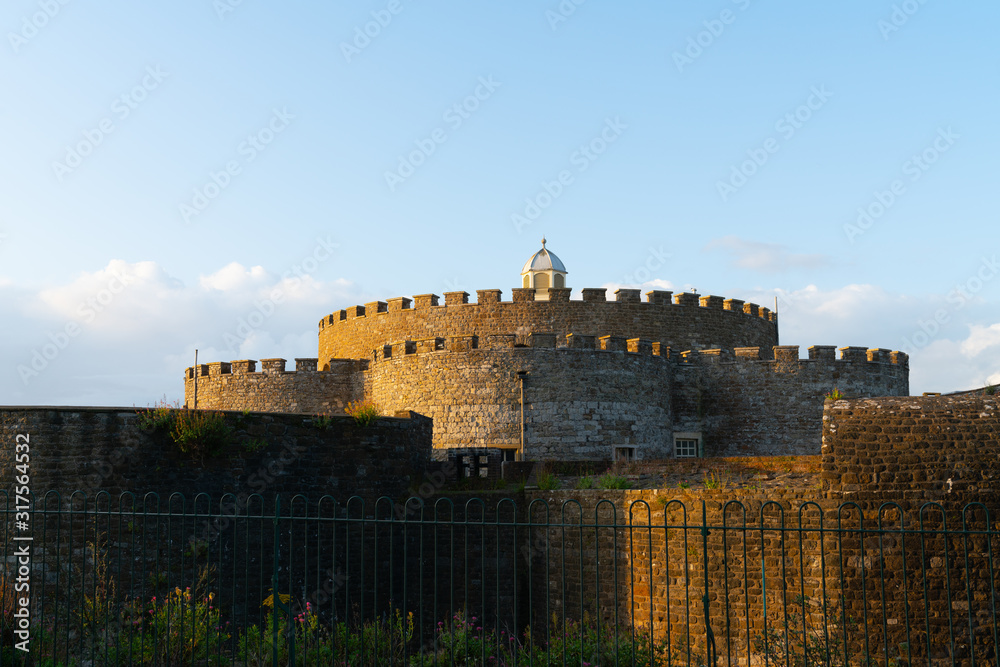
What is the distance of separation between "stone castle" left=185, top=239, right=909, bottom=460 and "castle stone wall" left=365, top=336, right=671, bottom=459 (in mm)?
32

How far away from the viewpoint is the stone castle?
23.0 m

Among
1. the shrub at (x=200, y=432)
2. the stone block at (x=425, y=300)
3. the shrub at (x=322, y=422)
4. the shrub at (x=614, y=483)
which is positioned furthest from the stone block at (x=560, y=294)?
the shrub at (x=200, y=432)

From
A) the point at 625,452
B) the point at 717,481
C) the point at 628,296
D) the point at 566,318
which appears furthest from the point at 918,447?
the point at 628,296

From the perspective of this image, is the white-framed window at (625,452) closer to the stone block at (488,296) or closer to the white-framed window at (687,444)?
the white-framed window at (687,444)

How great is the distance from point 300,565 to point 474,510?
316 centimetres

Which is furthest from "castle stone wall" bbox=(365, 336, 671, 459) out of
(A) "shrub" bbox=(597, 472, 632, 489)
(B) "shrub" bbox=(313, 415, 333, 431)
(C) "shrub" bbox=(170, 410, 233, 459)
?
(C) "shrub" bbox=(170, 410, 233, 459)

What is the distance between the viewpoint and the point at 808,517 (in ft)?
40.1

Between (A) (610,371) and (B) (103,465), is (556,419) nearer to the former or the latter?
(A) (610,371)

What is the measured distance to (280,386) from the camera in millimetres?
29016

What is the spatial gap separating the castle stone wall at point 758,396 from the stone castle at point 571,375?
35 mm

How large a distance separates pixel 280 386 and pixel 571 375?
1109 centimetres

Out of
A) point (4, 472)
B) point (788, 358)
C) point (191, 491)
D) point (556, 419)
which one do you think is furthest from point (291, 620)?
point (788, 358)

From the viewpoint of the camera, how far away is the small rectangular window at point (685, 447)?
2629cm

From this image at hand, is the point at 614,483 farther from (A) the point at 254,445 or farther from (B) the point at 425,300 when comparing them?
(B) the point at 425,300
